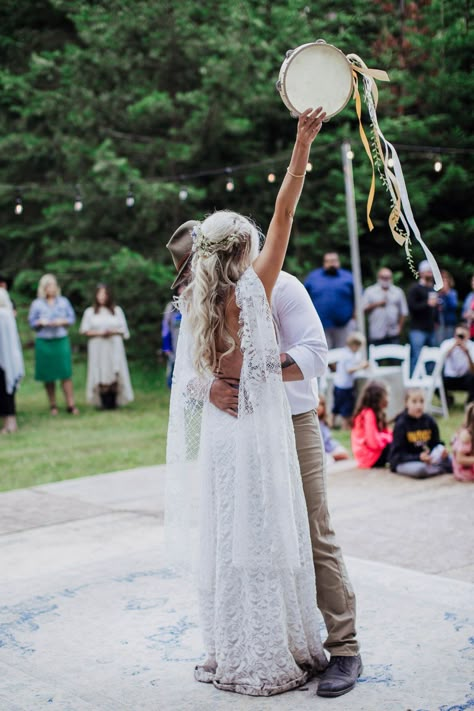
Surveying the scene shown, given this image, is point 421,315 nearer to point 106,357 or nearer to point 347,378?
point 347,378

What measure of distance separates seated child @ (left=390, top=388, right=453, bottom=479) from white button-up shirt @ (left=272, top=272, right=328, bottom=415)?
4.37 m

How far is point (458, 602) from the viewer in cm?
450

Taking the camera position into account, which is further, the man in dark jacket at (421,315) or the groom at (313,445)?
the man in dark jacket at (421,315)

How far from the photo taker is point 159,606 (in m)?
4.62

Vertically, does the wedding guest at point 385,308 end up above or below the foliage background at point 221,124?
below

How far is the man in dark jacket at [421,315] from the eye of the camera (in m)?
12.4

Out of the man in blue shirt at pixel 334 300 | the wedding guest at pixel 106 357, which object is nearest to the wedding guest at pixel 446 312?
the man in blue shirt at pixel 334 300

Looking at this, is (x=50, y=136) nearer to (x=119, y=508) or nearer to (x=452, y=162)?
(x=452, y=162)

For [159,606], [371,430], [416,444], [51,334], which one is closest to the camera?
[159,606]

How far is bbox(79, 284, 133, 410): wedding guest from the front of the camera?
41.9 ft

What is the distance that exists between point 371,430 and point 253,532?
193 inches

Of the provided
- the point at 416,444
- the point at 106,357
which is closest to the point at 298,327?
the point at 416,444

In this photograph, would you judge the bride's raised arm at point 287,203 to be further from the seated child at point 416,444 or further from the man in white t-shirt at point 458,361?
the man in white t-shirt at point 458,361

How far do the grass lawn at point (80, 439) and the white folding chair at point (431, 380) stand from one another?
10.2 feet
